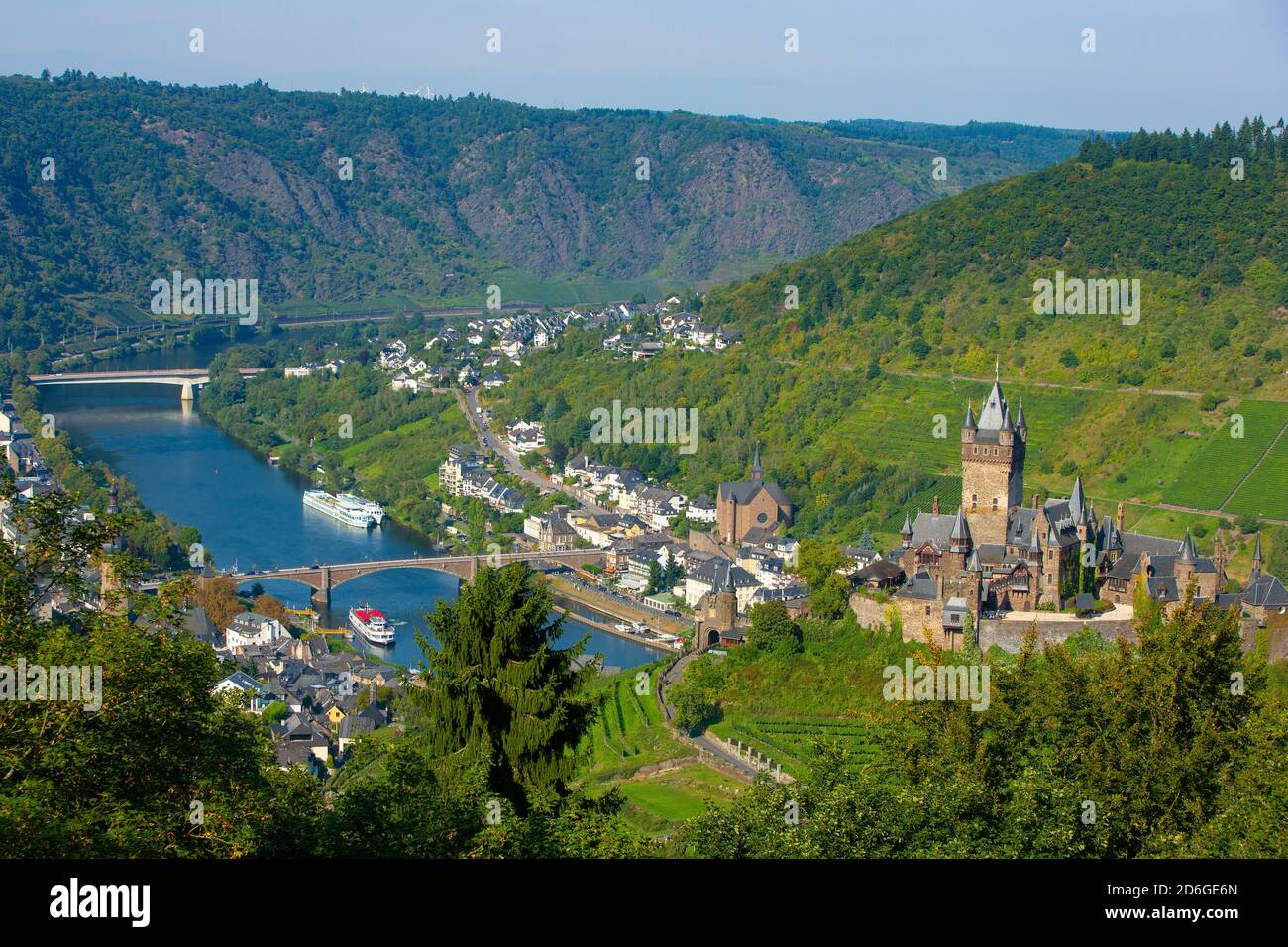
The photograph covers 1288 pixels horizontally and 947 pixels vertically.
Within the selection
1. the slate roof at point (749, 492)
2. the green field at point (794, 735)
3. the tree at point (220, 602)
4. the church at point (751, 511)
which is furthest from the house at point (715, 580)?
the tree at point (220, 602)

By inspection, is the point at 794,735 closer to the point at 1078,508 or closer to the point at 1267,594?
the point at 1078,508

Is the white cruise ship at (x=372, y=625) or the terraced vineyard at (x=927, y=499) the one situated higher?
the terraced vineyard at (x=927, y=499)

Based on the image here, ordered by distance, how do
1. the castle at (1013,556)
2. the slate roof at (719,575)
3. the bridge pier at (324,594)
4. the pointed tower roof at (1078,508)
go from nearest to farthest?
the castle at (1013,556)
the pointed tower roof at (1078,508)
the slate roof at (719,575)
the bridge pier at (324,594)

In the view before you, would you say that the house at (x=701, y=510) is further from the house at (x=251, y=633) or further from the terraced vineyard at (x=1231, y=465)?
the house at (x=251, y=633)

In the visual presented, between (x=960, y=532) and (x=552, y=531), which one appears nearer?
(x=960, y=532)

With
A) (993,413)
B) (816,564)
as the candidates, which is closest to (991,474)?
(993,413)

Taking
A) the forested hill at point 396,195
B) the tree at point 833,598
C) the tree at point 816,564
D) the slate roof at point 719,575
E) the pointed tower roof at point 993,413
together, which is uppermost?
the forested hill at point 396,195
